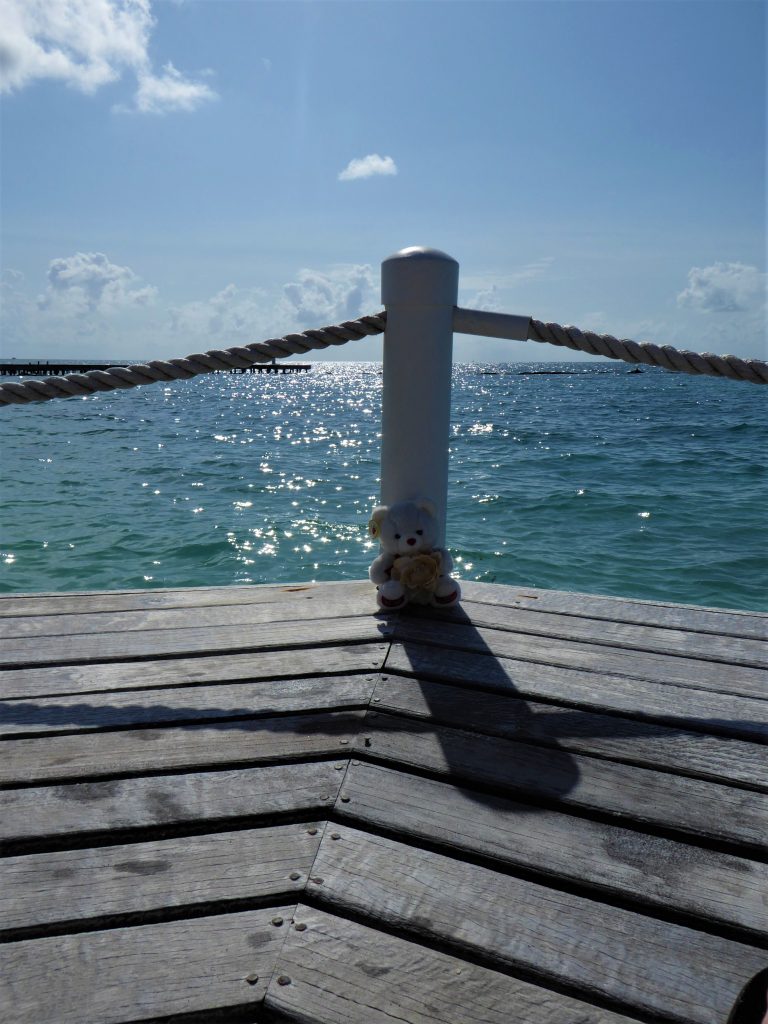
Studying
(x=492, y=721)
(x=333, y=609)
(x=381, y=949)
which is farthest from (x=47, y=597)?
(x=381, y=949)

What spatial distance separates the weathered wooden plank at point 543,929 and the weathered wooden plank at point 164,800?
0.19 meters

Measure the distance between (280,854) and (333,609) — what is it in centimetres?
129

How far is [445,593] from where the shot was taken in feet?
8.51

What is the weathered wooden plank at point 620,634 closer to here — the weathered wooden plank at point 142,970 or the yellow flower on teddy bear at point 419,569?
the yellow flower on teddy bear at point 419,569

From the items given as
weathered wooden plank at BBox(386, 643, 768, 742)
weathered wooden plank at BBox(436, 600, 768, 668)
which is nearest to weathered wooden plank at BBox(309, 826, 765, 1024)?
weathered wooden plank at BBox(386, 643, 768, 742)

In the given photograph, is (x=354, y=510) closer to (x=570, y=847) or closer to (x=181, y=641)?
(x=181, y=641)

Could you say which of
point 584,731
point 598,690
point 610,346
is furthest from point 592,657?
point 610,346

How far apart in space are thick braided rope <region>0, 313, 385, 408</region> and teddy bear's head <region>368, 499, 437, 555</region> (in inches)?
24.1

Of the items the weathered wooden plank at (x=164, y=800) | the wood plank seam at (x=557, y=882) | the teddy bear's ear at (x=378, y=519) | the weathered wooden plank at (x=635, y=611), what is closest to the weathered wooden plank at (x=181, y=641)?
the teddy bear's ear at (x=378, y=519)

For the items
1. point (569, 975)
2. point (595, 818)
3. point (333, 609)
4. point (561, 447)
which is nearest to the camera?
point (569, 975)

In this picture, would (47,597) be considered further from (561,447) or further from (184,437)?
(184,437)

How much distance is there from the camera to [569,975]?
1085 millimetres

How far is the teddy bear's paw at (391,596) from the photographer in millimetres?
2537

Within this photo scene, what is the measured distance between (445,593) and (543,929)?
148 centimetres
